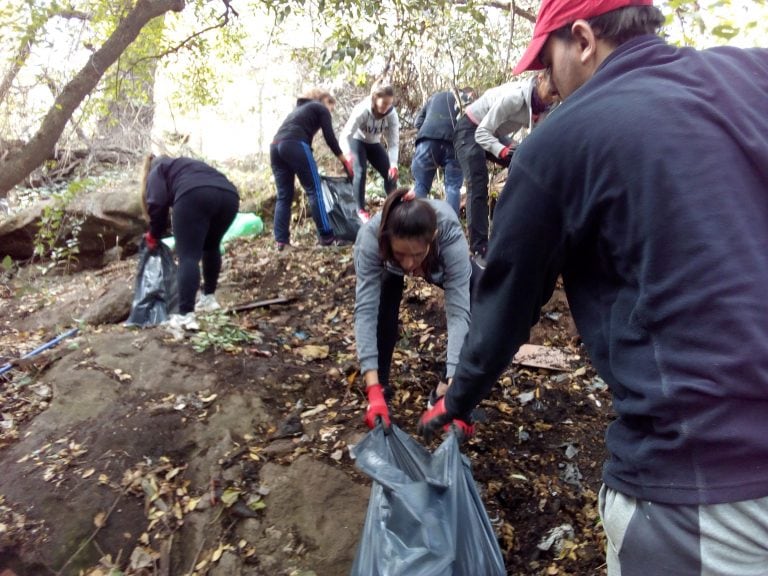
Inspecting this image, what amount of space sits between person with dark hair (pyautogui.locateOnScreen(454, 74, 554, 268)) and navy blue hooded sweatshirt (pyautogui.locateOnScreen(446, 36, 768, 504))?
8.74ft

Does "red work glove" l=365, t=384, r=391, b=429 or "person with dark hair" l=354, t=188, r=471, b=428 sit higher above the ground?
"person with dark hair" l=354, t=188, r=471, b=428

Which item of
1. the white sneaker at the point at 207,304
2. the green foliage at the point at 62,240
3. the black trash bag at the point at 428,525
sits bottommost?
the green foliage at the point at 62,240

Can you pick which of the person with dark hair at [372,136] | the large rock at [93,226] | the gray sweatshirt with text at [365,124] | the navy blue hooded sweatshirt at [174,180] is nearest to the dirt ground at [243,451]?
the navy blue hooded sweatshirt at [174,180]

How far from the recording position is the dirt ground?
7.09 ft

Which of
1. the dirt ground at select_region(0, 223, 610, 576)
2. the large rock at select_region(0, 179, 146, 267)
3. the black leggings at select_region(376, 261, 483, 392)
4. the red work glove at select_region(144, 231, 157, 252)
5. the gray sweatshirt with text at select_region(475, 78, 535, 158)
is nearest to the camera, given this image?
the dirt ground at select_region(0, 223, 610, 576)

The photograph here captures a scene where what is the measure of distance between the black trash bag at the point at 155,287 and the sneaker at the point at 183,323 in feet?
1.56

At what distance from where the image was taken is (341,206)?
16.6 feet

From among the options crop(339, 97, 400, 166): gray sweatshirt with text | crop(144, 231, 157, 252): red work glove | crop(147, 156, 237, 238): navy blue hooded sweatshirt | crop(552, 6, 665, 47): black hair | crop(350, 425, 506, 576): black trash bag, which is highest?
crop(552, 6, 665, 47): black hair

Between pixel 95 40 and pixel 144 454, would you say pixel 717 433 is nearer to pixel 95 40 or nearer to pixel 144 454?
pixel 144 454

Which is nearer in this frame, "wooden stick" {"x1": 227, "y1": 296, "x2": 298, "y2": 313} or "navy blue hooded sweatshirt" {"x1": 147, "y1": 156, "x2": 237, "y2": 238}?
"navy blue hooded sweatshirt" {"x1": 147, "y1": 156, "x2": 237, "y2": 238}

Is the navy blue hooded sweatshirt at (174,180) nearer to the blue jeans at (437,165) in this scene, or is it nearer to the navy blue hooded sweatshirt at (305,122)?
the navy blue hooded sweatshirt at (305,122)

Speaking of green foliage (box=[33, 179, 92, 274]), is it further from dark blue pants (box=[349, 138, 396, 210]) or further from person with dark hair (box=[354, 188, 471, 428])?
person with dark hair (box=[354, 188, 471, 428])

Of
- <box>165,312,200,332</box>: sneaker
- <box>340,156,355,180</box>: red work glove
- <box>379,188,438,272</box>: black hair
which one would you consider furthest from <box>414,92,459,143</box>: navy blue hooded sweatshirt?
<box>379,188,438,272</box>: black hair

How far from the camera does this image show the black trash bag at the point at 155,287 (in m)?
4.03
